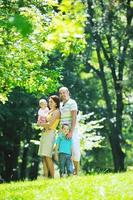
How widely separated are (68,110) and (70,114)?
11 cm

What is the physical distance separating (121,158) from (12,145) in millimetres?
7661

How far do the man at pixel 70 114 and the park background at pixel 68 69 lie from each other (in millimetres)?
844

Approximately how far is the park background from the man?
0.84 meters

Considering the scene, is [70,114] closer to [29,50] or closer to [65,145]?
[65,145]

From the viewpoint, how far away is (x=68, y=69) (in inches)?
1315

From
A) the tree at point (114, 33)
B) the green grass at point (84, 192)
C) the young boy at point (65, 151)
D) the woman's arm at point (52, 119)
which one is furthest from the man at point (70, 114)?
the tree at point (114, 33)

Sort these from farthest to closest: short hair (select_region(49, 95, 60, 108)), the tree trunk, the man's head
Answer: the tree trunk → short hair (select_region(49, 95, 60, 108)) → the man's head

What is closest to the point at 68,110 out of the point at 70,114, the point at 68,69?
the point at 70,114

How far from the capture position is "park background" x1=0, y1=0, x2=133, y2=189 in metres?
13.4

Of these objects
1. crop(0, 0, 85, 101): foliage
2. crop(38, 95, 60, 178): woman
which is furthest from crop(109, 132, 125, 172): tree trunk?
crop(38, 95, 60, 178): woman

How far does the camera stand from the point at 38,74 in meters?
17.1

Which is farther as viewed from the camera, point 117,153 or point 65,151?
point 117,153

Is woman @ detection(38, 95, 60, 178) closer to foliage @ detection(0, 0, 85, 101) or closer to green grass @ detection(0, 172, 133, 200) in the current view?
foliage @ detection(0, 0, 85, 101)

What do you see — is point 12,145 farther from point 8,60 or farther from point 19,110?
point 8,60
